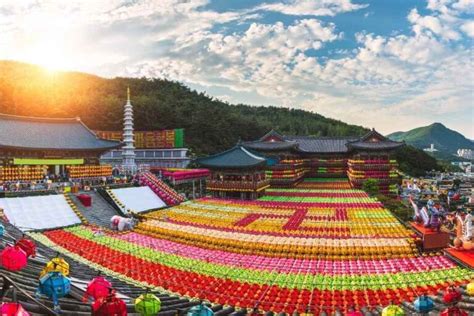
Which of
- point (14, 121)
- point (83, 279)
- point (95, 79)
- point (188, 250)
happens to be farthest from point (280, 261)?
point (95, 79)

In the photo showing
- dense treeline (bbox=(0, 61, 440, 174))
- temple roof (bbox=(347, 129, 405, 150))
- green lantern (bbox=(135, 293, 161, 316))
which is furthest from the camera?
dense treeline (bbox=(0, 61, 440, 174))

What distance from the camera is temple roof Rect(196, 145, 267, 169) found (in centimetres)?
3283

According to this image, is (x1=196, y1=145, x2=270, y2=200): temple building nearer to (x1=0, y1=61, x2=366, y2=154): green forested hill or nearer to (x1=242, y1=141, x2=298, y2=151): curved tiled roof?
(x1=242, y1=141, x2=298, y2=151): curved tiled roof

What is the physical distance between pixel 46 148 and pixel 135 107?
36737 millimetres

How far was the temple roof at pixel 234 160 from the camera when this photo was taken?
108 ft

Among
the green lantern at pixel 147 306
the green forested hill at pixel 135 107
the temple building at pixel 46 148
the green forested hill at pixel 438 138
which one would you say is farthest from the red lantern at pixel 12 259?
the green forested hill at pixel 438 138

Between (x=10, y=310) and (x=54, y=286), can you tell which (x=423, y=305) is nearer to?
(x=54, y=286)

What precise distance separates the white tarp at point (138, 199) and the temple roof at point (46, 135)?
5.49m

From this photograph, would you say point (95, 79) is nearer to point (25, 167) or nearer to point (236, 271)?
point (25, 167)

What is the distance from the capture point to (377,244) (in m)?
17.3

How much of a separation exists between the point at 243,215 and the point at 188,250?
8288 mm

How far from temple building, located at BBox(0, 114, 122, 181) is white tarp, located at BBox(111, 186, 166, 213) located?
444 centimetres

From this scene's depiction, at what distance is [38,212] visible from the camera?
72.5 ft

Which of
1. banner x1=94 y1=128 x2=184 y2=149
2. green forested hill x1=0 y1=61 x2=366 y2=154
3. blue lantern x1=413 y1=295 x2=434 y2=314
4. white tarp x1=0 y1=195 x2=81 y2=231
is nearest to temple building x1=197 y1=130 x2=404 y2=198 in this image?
banner x1=94 y1=128 x2=184 y2=149
